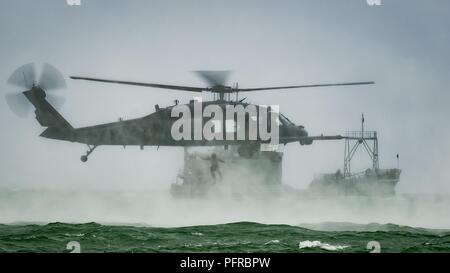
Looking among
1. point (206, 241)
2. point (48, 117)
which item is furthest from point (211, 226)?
point (48, 117)

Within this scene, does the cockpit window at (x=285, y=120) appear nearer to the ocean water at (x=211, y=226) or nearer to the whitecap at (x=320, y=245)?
the ocean water at (x=211, y=226)

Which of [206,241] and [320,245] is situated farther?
[206,241]

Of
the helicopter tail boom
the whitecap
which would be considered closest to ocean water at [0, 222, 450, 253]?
the whitecap

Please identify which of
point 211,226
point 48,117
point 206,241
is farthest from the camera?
point 48,117

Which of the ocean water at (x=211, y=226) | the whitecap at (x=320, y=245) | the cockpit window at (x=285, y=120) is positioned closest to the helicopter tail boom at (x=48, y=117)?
the ocean water at (x=211, y=226)

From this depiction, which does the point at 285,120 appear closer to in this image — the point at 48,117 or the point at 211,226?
the point at 211,226

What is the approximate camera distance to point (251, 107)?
26922mm

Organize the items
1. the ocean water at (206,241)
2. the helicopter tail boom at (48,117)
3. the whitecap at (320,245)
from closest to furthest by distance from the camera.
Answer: the ocean water at (206,241), the whitecap at (320,245), the helicopter tail boom at (48,117)

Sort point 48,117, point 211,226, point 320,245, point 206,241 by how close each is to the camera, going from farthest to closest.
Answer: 1. point 48,117
2. point 211,226
3. point 206,241
4. point 320,245

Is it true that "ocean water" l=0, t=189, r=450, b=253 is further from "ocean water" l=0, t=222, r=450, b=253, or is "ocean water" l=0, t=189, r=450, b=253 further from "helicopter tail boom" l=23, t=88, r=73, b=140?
"helicopter tail boom" l=23, t=88, r=73, b=140

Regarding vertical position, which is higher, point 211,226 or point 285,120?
point 285,120

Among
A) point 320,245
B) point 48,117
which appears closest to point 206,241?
point 320,245

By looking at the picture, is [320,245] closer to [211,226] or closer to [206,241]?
[206,241]
